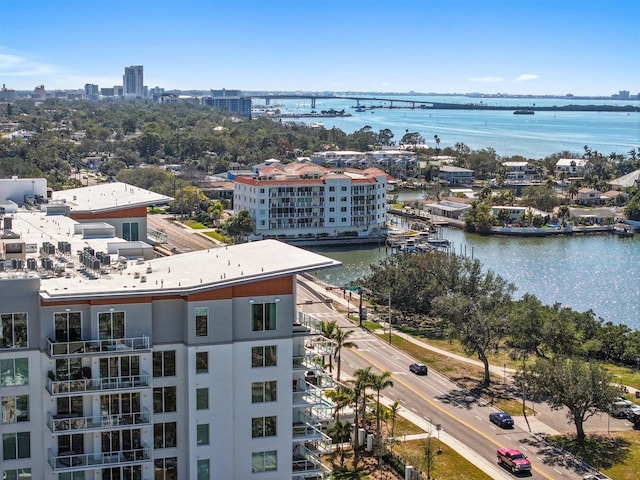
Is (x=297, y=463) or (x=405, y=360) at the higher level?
(x=297, y=463)

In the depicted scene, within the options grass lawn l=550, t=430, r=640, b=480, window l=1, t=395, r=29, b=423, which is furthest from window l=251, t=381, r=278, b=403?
grass lawn l=550, t=430, r=640, b=480

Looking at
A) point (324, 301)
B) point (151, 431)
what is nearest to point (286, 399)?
point (151, 431)

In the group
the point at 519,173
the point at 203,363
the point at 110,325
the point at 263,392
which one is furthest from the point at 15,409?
the point at 519,173

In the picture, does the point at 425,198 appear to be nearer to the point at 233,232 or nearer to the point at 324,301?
the point at 233,232

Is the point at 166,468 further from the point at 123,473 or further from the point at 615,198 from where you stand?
the point at 615,198

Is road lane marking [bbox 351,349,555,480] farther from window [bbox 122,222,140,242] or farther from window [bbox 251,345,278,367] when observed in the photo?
window [bbox 122,222,140,242]
